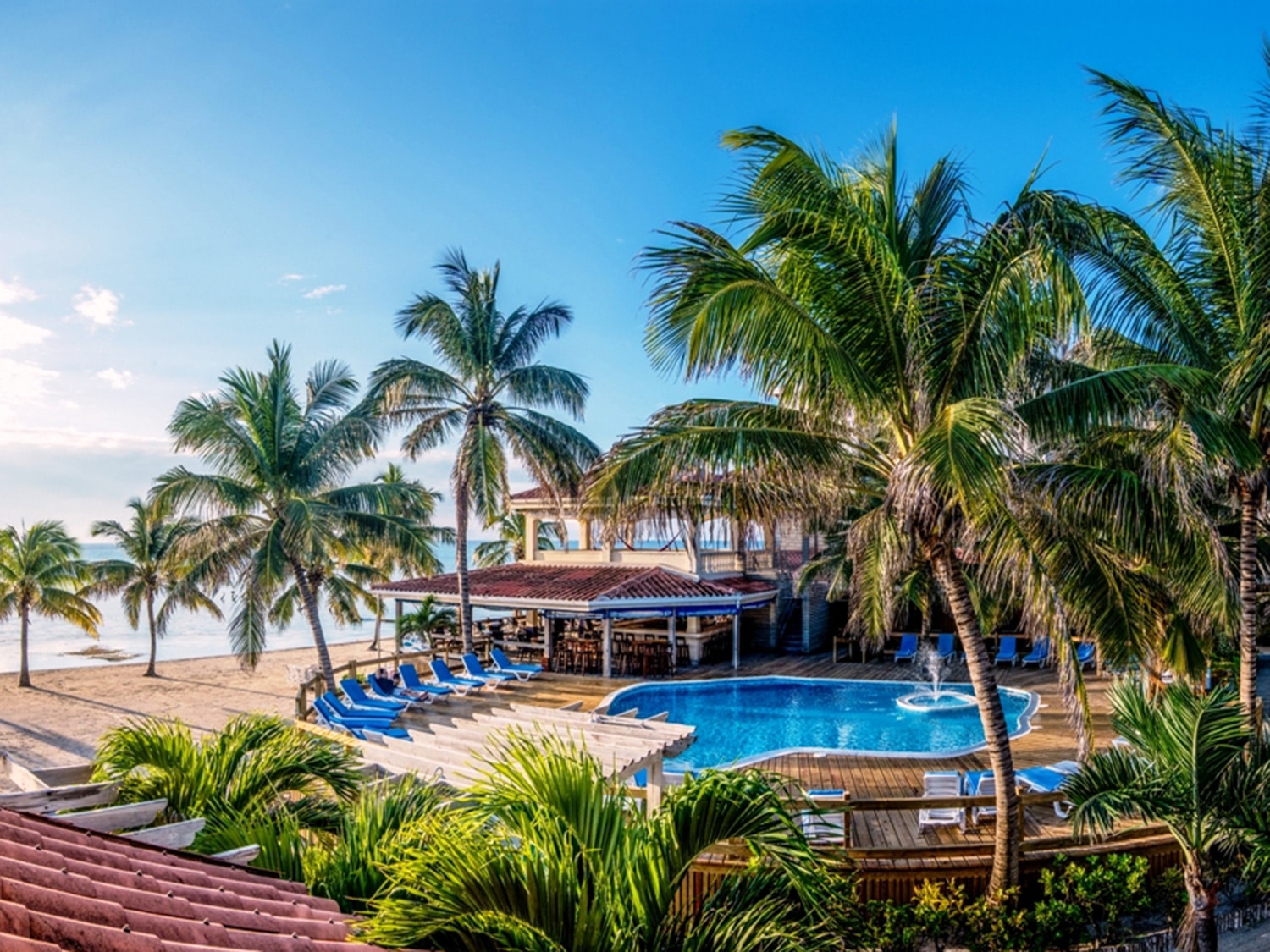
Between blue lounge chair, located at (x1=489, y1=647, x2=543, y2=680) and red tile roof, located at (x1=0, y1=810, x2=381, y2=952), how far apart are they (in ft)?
52.4

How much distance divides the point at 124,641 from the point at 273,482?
48.4 m

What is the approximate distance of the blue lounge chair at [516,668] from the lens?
19667 mm

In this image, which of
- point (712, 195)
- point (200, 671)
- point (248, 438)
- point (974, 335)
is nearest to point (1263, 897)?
point (974, 335)

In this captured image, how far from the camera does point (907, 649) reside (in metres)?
22.0

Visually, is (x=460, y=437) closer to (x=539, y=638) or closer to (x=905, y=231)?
(x=539, y=638)

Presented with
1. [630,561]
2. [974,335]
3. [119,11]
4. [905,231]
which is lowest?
[630,561]

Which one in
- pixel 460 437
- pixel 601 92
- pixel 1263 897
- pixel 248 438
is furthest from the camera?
pixel 460 437

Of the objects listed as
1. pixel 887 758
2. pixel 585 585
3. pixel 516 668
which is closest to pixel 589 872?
pixel 887 758

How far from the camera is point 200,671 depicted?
2742 cm

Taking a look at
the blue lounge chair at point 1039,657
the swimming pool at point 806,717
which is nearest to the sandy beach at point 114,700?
the swimming pool at point 806,717

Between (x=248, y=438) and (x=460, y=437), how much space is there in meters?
4.91

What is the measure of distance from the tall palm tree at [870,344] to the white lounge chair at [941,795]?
2.27m

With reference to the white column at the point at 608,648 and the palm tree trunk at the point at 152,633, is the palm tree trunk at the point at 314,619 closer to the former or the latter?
the white column at the point at 608,648

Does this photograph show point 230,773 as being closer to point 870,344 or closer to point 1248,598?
point 870,344
